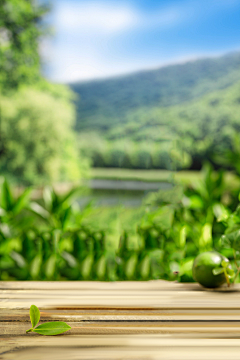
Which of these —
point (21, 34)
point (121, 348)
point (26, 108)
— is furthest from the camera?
point (26, 108)

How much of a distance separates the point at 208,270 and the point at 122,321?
0.72 feet

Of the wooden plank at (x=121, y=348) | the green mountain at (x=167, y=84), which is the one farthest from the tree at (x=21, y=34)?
the wooden plank at (x=121, y=348)

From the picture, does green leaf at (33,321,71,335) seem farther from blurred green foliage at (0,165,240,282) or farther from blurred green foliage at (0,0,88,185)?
blurred green foliage at (0,0,88,185)

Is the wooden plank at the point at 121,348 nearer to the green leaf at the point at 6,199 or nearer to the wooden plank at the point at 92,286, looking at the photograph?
the wooden plank at the point at 92,286

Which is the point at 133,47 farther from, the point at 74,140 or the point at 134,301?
the point at 134,301

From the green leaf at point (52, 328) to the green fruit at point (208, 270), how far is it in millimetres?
290

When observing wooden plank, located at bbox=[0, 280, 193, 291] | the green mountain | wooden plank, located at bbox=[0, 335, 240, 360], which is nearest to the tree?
the green mountain

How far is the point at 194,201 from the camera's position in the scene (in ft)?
2.88

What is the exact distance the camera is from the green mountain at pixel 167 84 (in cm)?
1228

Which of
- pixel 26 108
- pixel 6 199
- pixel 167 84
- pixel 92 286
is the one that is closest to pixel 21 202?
pixel 6 199

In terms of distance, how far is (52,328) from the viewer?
1.27 ft

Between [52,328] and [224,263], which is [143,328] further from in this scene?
[224,263]

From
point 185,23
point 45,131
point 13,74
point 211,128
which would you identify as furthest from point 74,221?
point 185,23

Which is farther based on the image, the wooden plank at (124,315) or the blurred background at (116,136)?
the blurred background at (116,136)
